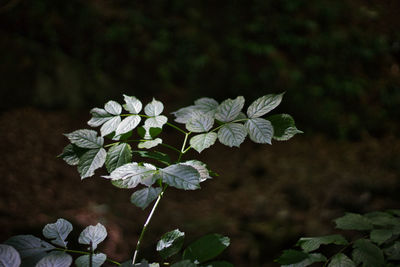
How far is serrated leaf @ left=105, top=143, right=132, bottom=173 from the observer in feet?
2.74

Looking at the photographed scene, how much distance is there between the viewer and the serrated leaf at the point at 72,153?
2.87 ft

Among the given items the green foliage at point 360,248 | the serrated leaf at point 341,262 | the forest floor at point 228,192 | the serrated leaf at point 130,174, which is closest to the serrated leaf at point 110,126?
the serrated leaf at point 130,174

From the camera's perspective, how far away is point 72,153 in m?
0.88

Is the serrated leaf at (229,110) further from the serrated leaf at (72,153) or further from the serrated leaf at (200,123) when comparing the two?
the serrated leaf at (72,153)

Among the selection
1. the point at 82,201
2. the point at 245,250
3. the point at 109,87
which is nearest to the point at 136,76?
→ the point at 109,87

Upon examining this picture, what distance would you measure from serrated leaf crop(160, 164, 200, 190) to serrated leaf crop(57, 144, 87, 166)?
0.27 meters

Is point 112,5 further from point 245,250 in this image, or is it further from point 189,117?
point 189,117

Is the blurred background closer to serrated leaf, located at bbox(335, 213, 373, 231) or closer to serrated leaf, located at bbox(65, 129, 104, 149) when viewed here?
serrated leaf, located at bbox(335, 213, 373, 231)

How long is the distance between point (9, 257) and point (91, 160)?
287mm

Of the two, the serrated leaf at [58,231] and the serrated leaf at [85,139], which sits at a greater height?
the serrated leaf at [85,139]

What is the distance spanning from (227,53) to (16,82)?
3.54 metres

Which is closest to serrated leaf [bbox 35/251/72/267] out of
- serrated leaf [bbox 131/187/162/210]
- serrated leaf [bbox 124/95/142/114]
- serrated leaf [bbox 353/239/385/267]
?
serrated leaf [bbox 131/187/162/210]

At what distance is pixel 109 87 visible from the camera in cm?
495

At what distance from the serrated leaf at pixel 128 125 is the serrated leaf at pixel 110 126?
24mm
